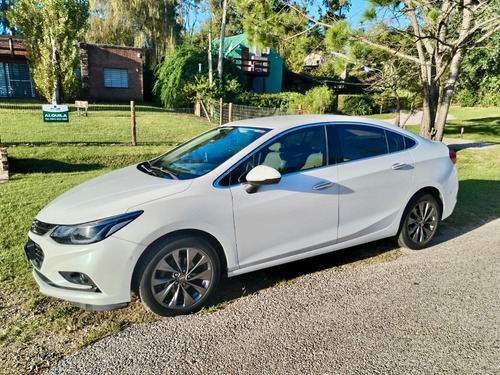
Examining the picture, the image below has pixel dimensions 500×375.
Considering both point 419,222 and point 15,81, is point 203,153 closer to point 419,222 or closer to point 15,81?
point 419,222

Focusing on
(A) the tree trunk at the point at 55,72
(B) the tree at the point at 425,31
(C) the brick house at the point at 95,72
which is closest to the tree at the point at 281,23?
(B) the tree at the point at 425,31

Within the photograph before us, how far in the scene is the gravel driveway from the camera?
2584mm

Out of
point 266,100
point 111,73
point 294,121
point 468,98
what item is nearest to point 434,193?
point 294,121

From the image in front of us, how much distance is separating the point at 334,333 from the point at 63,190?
18.5ft

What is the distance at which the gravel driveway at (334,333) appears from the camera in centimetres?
258

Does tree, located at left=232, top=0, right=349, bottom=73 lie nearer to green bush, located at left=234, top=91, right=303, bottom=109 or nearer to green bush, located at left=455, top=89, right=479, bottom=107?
green bush, located at left=234, top=91, right=303, bottom=109

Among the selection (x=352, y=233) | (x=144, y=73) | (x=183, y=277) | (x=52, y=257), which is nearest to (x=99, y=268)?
(x=52, y=257)

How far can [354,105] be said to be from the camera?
93.4ft

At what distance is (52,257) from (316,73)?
40.6 metres

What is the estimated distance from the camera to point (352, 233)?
4008mm

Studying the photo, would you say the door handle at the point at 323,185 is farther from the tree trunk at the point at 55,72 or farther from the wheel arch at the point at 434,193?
the tree trunk at the point at 55,72

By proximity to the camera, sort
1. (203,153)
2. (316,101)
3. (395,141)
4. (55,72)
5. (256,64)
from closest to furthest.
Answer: (203,153), (395,141), (55,72), (316,101), (256,64)

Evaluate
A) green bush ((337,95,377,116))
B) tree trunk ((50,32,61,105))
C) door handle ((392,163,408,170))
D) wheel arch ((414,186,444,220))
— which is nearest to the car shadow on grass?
door handle ((392,163,408,170))

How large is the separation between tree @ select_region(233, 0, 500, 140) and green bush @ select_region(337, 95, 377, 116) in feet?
54.5
